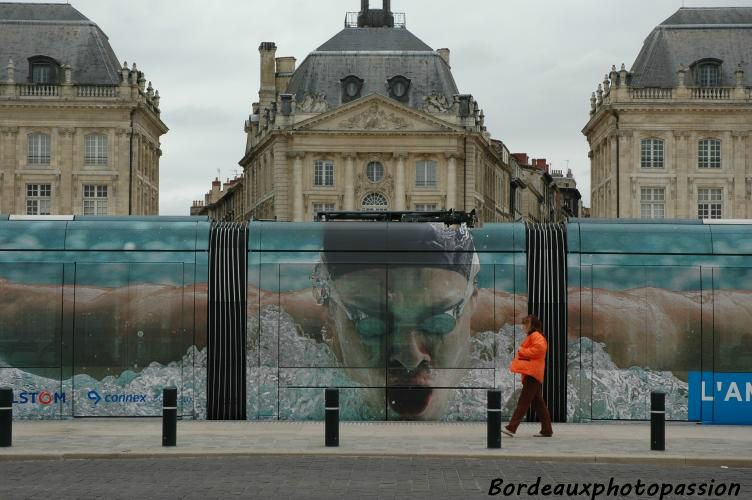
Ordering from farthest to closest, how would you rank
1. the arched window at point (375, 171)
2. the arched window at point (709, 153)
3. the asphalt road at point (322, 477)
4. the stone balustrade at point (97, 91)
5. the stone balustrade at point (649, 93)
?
the arched window at point (375, 171)
the arched window at point (709, 153)
the stone balustrade at point (649, 93)
the stone balustrade at point (97, 91)
the asphalt road at point (322, 477)

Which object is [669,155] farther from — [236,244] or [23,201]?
[236,244]

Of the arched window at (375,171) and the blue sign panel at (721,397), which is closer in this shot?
the blue sign panel at (721,397)

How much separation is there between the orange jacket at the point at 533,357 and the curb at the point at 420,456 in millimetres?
2628

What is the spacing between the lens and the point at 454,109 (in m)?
99.2

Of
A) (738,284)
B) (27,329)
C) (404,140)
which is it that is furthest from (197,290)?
(404,140)

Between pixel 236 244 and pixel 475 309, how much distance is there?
12.3 feet

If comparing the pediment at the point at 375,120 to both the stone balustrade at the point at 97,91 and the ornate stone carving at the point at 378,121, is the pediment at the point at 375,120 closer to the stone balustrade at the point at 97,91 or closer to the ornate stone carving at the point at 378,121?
the ornate stone carving at the point at 378,121

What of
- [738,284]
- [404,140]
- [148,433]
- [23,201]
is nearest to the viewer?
[148,433]

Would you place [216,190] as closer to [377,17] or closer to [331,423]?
[377,17]

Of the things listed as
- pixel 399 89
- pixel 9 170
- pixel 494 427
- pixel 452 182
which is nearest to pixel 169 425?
pixel 494 427

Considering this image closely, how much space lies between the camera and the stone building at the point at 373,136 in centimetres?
9812

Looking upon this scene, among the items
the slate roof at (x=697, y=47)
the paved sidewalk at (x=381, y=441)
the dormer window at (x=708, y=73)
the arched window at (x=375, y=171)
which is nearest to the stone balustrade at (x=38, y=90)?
the arched window at (x=375, y=171)

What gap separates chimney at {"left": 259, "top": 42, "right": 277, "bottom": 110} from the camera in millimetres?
110500

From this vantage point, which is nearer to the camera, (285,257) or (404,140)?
(285,257)
